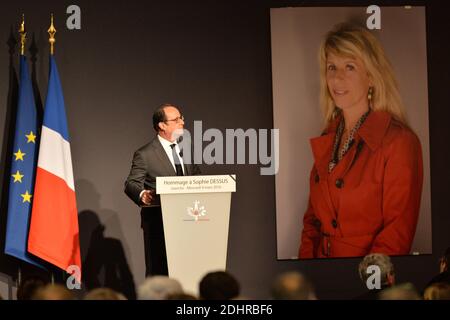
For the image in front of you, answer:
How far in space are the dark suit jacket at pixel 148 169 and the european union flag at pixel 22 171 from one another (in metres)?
0.82

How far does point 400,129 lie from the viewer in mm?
7469

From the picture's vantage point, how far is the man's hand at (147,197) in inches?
252

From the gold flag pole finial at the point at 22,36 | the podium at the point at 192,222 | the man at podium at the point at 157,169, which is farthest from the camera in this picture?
the gold flag pole finial at the point at 22,36

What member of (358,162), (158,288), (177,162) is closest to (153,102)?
(177,162)

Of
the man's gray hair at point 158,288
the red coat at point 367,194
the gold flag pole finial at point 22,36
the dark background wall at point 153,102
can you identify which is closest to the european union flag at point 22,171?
the gold flag pole finial at point 22,36

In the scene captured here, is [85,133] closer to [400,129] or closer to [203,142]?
[203,142]

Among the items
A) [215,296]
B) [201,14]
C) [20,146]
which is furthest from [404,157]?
[215,296]

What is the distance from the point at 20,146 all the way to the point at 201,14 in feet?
6.44

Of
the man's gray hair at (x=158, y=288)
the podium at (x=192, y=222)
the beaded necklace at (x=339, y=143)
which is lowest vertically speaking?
the man's gray hair at (x=158, y=288)

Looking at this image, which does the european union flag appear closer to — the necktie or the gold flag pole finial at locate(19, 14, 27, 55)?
the gold flag pole finial at locate(19, 14, 27, 55)

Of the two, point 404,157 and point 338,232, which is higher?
point 404,157

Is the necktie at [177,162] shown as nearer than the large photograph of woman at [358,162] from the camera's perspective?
Yes

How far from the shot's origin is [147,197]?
6430 millimetres

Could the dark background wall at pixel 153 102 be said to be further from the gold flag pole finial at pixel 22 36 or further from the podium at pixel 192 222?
the podium at pixel 192 222
